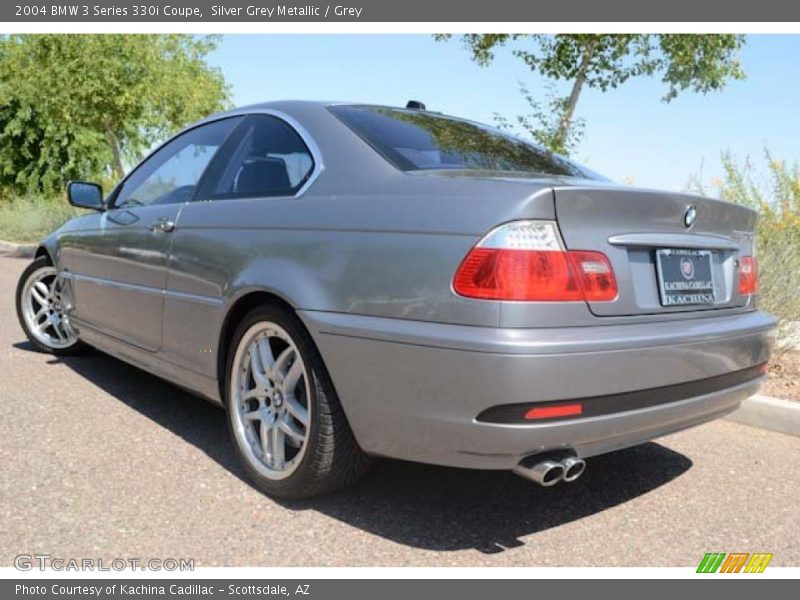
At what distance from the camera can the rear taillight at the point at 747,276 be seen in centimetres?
313

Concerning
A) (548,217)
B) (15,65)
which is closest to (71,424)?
(548,217)

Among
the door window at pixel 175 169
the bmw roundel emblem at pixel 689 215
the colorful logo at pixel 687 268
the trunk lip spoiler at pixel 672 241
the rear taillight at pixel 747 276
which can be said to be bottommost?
the rear taillight at pixel 747 276

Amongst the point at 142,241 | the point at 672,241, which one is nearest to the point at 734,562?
the point at 672,241

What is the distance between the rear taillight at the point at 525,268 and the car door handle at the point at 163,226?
1830 millimetres

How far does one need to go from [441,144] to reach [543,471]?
146cm

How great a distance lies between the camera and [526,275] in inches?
91.8

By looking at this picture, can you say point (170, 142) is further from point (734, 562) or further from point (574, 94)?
point (574, 94)

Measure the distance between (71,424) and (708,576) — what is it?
9.96 feet

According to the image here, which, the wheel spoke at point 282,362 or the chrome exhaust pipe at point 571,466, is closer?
the chrome exhaust pipe at point 571,466

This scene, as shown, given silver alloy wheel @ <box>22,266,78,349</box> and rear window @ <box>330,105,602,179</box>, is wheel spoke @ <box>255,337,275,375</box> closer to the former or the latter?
rear window @ <box>330,105,602,179</box>

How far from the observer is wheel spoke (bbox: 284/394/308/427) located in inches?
114

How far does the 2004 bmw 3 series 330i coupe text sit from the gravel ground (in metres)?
0.25

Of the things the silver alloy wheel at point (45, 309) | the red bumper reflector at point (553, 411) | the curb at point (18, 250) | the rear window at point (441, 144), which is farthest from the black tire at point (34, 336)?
the curb at point (18, 250)

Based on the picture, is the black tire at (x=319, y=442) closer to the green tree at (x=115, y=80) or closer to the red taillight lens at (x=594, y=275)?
the red taillight lens at (x=594, y=275)
